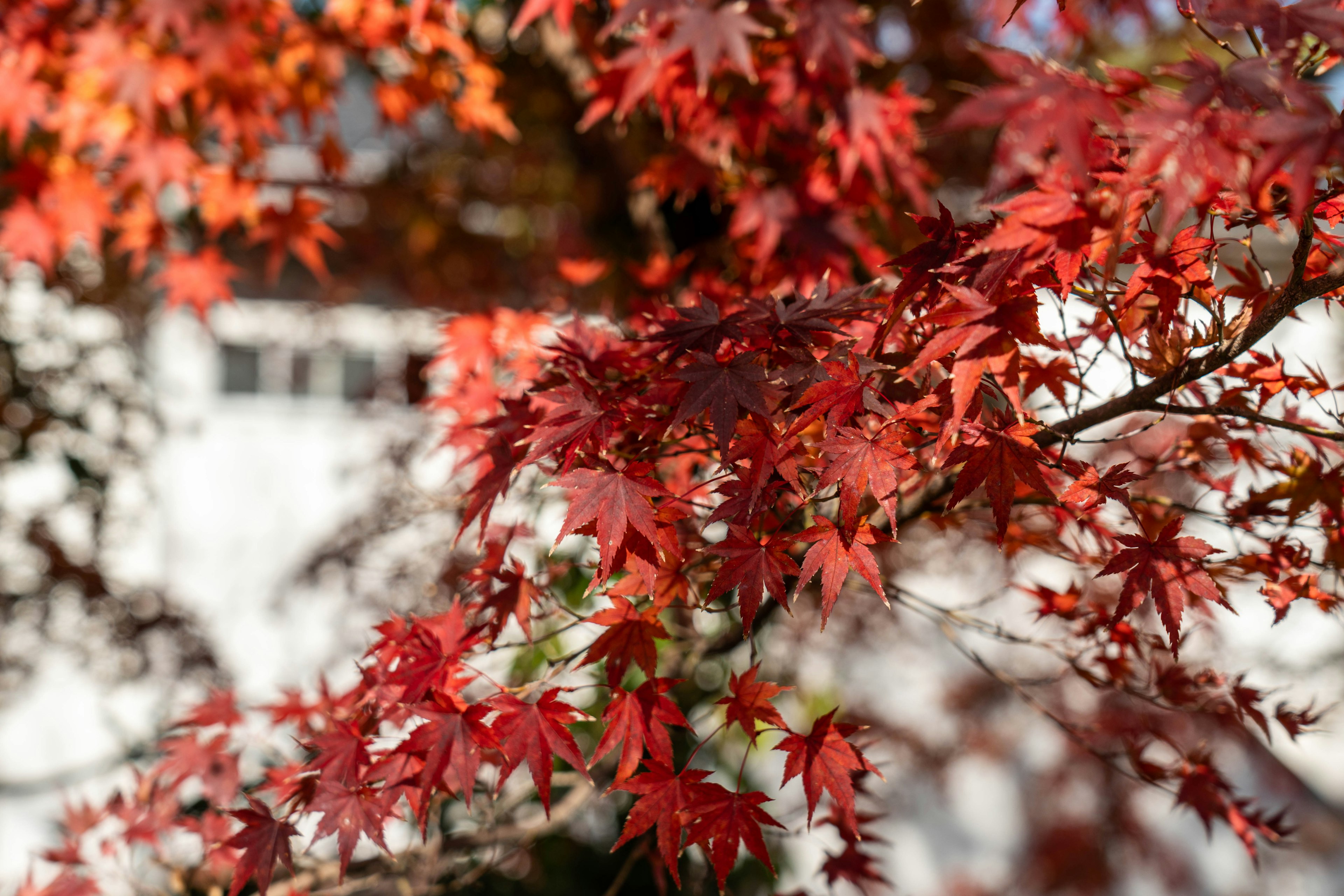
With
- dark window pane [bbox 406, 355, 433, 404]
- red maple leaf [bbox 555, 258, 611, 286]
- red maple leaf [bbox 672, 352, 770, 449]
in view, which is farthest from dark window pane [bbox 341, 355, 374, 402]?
red maple leaf [bbox 672, 352, 770, 449]

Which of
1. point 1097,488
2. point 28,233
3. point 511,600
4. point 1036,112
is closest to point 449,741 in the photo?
point 511,600

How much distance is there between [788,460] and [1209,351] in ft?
2.12

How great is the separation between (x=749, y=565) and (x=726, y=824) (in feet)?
1.32

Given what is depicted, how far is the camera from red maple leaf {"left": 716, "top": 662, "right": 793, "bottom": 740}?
49.7 inches

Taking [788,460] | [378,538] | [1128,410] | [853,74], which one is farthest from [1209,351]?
[378,538]

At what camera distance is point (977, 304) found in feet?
3.35

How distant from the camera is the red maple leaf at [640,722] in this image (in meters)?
1.26

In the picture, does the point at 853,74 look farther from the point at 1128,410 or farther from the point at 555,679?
the point at 555,679

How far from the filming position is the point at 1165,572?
118 cm

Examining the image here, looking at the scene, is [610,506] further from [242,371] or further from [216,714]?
[242,371]

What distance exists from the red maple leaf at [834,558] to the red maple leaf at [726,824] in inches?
12.5

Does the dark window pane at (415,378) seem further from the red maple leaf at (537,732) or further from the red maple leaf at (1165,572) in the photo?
the red maple leaf at (1165,572)

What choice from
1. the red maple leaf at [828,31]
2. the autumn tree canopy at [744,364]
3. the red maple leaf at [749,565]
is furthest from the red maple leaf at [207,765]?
the red maple leaf at [828,31]

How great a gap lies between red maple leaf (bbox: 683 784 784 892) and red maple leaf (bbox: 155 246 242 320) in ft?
9.11
